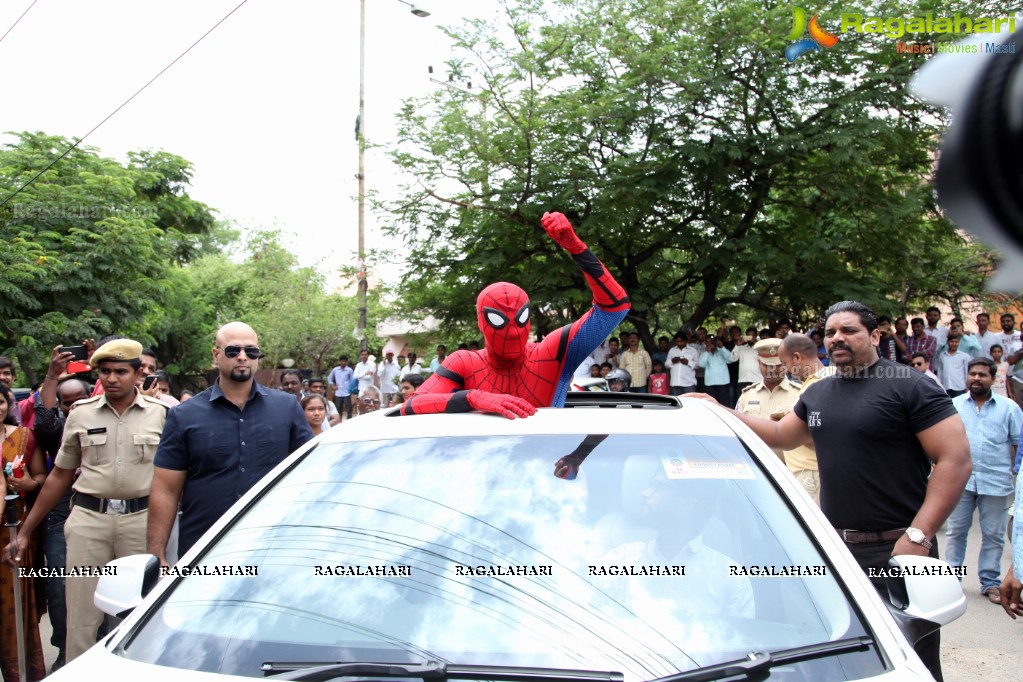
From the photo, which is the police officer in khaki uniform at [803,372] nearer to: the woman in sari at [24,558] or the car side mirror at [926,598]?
the car side mirror at [926,598]

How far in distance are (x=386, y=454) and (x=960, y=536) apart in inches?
214

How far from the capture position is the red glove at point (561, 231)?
381 centimetres

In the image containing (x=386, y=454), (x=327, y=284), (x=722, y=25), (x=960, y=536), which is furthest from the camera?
(x=327, y=284)

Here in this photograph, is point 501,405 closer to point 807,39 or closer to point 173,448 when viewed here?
point 173,448

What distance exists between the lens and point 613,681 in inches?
75.4

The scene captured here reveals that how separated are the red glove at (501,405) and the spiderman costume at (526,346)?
791 millimetres

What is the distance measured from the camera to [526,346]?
410cm

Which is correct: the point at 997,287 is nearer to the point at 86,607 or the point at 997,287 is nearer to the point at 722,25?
the point at 86,607

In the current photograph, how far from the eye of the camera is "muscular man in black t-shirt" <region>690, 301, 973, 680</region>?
3498mm

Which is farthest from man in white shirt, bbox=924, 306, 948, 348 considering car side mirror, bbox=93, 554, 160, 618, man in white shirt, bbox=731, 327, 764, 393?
car side mirror, bbox=93, 554, 160, 618

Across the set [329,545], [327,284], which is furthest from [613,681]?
[327,284]

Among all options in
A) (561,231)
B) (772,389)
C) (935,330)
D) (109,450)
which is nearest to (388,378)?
(935,330)

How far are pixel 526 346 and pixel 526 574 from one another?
6.23 feet

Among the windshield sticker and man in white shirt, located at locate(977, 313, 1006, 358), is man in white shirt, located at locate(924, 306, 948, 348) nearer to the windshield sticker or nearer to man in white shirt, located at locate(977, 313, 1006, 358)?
man in white shirt, located at locate(977, 313, 1006, 358)
